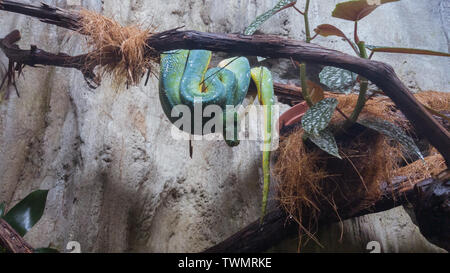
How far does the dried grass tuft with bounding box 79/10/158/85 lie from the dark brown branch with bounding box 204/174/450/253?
705mm

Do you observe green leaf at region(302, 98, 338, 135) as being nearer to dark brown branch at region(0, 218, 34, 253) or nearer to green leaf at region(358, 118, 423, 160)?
green leaf at region(358, 118, 423, 160)

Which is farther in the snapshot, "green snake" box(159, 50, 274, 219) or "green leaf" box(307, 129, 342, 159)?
"green snake" box(159, 50, 274, 219)

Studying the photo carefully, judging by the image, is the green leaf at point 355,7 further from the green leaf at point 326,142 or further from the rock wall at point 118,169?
the rock wall at point 118,169

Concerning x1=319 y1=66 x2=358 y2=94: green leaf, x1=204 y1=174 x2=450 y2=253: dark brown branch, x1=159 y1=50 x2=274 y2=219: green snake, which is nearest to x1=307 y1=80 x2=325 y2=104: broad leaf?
x1=319 y1=66 x2=358 y2=94: green leaf

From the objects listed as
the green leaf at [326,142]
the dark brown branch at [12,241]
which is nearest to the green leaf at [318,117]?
the green leaf at [326,142]

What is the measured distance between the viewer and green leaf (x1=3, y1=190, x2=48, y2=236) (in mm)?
1163

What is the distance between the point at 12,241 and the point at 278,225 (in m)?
0.90

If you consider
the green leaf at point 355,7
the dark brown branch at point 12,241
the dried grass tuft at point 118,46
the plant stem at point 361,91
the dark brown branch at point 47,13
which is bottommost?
the dark brown branch at point 12,241

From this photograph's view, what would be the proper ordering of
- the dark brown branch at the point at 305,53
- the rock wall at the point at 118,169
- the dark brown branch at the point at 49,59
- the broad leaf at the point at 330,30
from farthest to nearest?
the rock wall at the point at 118,169
the dark brown branch at the point at 49,59
the broad leaf at the point at 330,30
the dark brown branch at the point at 305,53

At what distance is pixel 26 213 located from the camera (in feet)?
3.87

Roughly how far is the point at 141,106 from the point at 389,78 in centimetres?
111

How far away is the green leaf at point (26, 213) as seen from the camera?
1163 mm

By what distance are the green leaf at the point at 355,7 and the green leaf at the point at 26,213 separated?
3.76ft
